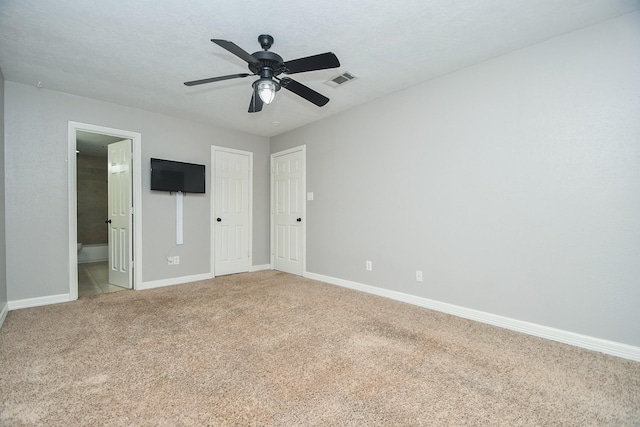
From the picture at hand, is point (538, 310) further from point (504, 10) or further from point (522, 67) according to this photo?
point (504, 10)

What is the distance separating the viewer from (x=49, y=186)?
133 inches

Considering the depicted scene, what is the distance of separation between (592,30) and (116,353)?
175 inches

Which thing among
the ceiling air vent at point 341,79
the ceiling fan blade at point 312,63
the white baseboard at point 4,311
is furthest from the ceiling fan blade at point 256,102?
the white baseboard at point 4,311

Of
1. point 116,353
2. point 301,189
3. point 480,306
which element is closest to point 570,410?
point 480,306

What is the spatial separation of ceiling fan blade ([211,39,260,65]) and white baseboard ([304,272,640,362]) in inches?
114

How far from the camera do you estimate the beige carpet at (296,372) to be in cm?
153

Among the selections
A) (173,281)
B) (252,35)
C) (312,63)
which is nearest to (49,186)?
(173,281)

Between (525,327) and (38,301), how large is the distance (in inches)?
202

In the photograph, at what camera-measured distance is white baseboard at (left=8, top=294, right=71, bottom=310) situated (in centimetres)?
319

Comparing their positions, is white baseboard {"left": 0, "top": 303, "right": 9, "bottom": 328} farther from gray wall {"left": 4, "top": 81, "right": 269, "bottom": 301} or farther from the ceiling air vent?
the ceiling air vent

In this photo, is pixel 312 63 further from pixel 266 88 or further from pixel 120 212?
pixel 120 212

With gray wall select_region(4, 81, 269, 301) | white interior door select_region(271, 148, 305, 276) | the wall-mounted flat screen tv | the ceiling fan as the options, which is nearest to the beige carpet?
gray wall select_region(4, 81, 269, 301)

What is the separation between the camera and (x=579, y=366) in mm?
2012

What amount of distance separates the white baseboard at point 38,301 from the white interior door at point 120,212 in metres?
0.71
